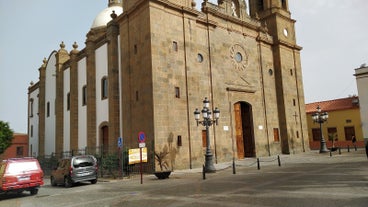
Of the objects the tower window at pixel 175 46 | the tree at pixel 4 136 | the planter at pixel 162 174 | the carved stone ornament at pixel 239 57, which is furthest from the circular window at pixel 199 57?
the tree at pixel 4 136

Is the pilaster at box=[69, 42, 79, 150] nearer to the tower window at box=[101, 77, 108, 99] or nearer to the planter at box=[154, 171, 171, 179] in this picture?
the tower window at box=[101, 77, 108, 99]

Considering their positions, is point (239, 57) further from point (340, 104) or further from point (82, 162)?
point (340, 104)

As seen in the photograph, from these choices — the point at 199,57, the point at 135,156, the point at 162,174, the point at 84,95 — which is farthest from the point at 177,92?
the point at 84,95

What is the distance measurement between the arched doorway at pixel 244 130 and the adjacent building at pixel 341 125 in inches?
623

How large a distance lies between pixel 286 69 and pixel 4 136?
37714 millimetres

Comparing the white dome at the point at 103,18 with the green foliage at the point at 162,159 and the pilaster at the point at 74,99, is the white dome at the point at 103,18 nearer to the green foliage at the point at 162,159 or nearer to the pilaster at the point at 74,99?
the pilaster at the point at 74,99

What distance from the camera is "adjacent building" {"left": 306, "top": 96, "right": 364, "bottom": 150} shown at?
3759 centimetres

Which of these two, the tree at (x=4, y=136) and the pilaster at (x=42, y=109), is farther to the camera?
the tree at (x=4, y=136)

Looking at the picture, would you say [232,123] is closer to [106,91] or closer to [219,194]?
[106,91]

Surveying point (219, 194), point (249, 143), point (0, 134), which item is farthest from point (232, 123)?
point (0, 134)

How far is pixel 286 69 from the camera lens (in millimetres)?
31031

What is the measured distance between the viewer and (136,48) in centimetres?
2128

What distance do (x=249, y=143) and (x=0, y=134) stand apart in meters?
33.5

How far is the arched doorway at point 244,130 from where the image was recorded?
2534 cm
